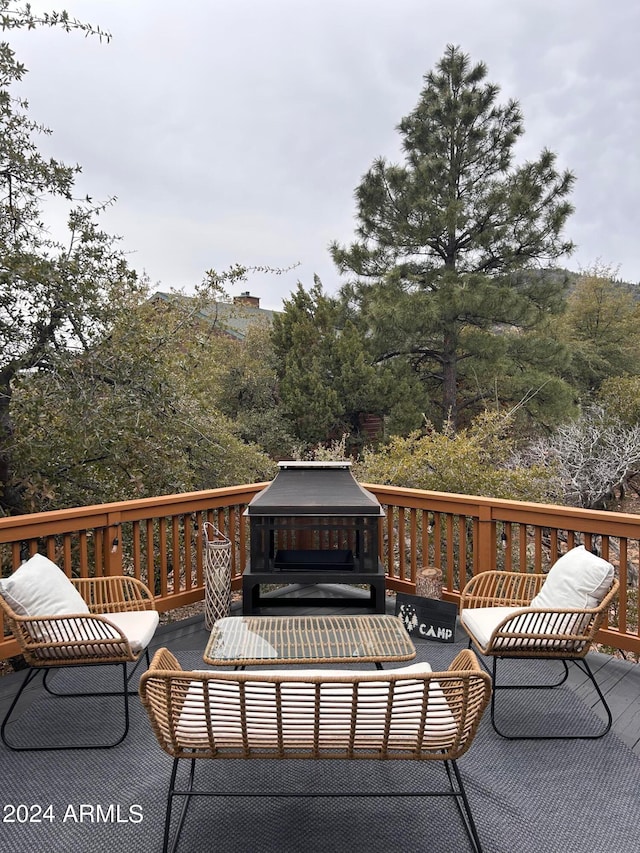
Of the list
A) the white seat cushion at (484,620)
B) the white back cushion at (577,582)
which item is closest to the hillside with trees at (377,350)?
the white seat cushion at (484,620)

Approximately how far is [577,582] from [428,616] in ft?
3.86

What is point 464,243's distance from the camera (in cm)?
1184

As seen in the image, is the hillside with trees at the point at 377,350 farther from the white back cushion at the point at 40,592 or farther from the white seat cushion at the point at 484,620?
the white seat cushion at the point at 484,620


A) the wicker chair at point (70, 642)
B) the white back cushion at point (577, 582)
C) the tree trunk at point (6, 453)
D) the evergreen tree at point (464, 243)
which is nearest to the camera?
the wicker chair at point (70, 642)

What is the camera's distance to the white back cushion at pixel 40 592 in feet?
7.79

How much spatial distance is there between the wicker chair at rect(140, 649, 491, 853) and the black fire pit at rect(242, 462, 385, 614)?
1527 mm

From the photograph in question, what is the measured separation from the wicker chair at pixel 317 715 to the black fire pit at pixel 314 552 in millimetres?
1527

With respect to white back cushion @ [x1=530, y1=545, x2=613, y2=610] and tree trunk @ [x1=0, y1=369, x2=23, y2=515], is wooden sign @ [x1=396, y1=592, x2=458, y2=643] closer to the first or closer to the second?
white back cushion @ [x1=530, y1=545, x2=613, y2=610]

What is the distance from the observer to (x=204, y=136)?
306 inches

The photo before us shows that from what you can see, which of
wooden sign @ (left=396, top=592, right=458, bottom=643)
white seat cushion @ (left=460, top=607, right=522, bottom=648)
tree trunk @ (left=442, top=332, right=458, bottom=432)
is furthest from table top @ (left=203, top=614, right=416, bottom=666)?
tree trunk @ (left=442, top=332, right=458, bottom=432)

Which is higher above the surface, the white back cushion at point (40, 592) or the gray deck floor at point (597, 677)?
the white back cushion at point (40, 592)

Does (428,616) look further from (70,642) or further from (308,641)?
(70,642)

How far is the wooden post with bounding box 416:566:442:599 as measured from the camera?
370cm

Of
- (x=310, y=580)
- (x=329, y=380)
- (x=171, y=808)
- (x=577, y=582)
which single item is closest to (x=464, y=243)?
(x=329, y=380)
